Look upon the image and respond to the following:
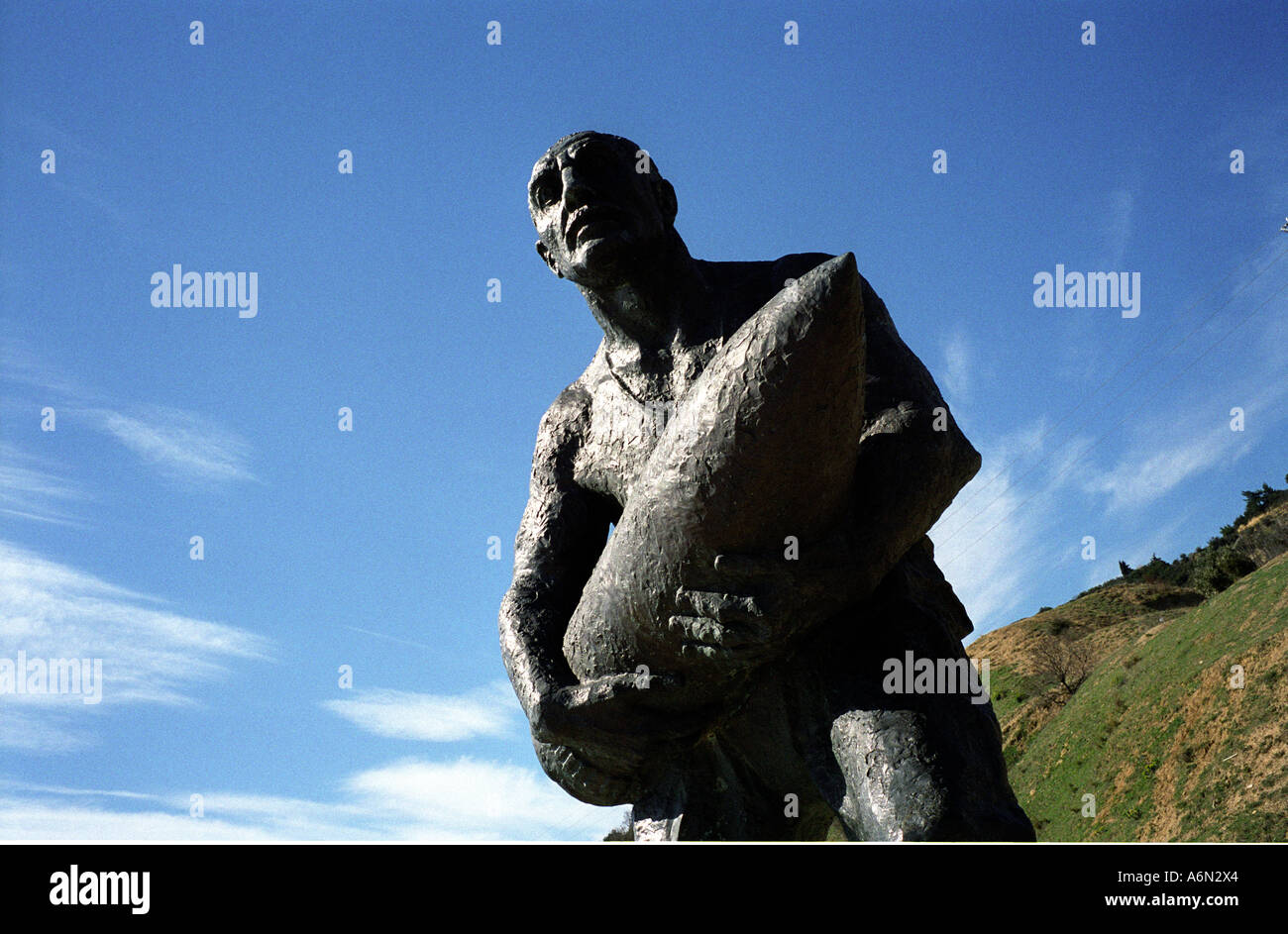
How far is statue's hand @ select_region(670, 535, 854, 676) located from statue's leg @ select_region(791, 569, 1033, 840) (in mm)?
262

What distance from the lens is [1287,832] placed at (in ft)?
67.2

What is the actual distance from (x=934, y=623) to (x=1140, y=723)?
28256 mm

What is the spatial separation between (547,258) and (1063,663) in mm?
39829

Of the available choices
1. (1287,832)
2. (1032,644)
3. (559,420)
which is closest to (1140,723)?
(1287,832)

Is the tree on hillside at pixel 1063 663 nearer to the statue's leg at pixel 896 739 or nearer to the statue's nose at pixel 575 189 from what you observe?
the statue's leg at pixel 896 739

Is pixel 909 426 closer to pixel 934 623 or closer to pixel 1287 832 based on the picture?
pixel 934 623

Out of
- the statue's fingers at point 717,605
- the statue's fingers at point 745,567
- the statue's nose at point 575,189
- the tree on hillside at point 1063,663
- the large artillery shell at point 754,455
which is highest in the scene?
the tree on hillside at point 1063,663

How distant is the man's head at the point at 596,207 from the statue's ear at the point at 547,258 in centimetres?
6

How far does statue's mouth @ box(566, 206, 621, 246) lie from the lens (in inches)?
186

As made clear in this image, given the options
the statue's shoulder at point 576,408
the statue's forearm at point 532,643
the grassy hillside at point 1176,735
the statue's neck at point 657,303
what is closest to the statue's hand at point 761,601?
the statue's forearm at point 532,643

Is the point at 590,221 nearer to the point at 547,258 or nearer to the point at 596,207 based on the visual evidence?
the point at 596,207

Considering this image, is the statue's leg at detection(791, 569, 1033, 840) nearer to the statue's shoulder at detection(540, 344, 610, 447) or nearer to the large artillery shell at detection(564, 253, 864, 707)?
the large artillery shell at detection(564, 253, 864, 707)

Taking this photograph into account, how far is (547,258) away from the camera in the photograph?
5117 millimetres

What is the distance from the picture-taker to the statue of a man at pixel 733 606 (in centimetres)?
405
